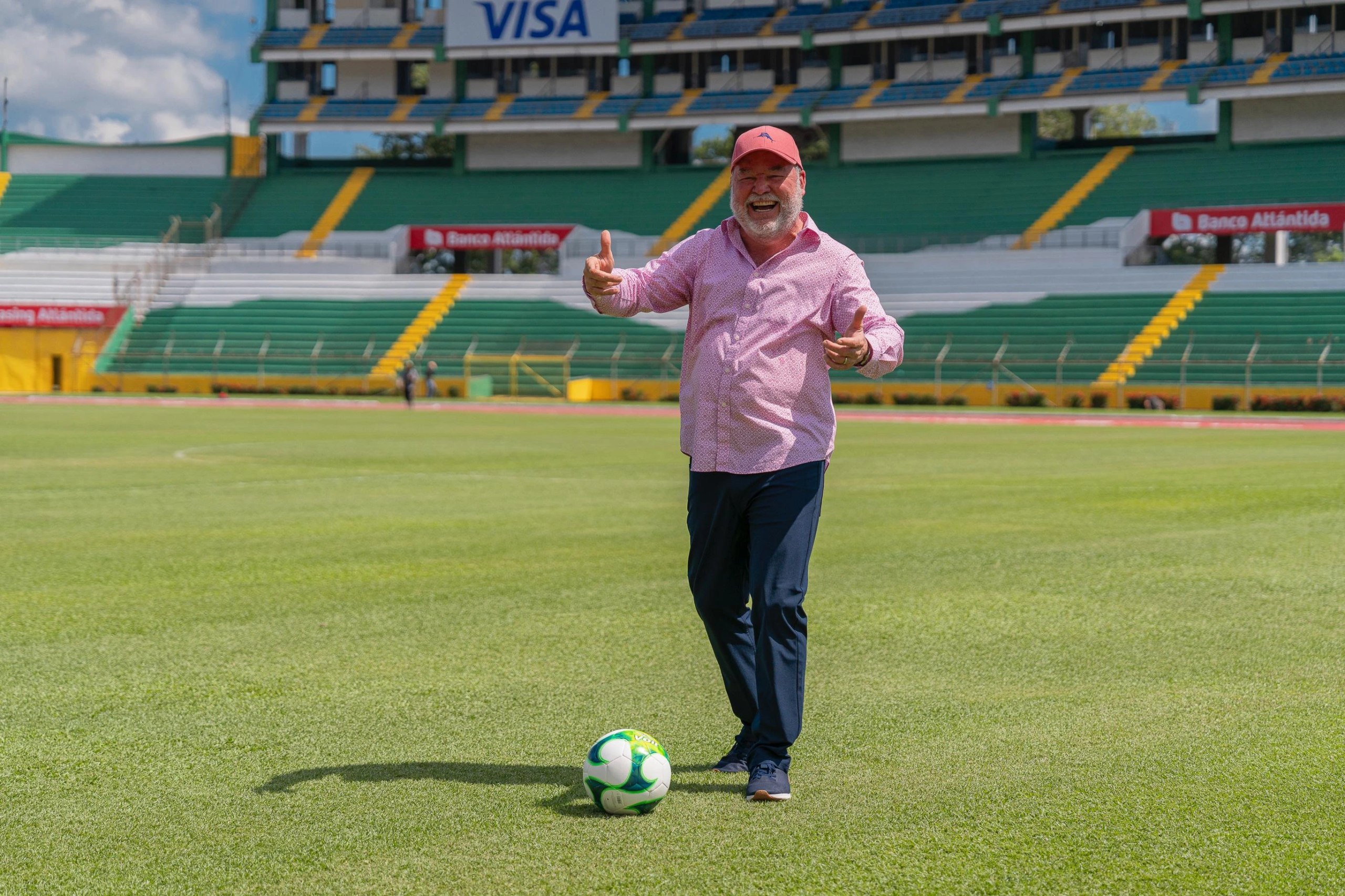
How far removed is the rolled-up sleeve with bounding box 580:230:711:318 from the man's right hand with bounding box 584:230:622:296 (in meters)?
0.04

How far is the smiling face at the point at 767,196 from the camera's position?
5.08 m

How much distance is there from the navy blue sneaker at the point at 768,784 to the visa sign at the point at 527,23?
212ft

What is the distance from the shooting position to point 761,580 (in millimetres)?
5082

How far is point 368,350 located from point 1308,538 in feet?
154

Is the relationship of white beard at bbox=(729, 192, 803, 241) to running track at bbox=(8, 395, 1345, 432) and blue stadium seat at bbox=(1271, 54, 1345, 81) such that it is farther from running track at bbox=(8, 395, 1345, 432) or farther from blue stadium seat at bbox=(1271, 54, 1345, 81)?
blue stadium seat at bbox=(1271, 54, 1345, 81)

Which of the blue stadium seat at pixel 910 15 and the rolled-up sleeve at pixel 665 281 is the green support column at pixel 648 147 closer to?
the blue stadium seat at pixel 910 15

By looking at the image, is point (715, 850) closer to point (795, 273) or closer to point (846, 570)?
point (795, 273)

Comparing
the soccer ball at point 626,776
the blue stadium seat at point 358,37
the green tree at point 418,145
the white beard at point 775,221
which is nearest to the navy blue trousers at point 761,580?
the soccer ball at point 626,776

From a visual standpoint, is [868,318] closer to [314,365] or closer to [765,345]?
[765,345]

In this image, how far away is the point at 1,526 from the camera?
12969 mm

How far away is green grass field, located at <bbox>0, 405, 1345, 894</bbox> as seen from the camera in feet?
13.9

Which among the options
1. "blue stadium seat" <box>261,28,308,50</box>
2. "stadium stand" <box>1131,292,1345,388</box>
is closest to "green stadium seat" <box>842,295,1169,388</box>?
"stadium stand" <box>1131,292,1345,388</box>

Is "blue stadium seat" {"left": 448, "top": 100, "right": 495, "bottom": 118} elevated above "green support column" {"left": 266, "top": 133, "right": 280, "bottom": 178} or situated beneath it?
elevated above

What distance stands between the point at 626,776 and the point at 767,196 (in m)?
2.05
